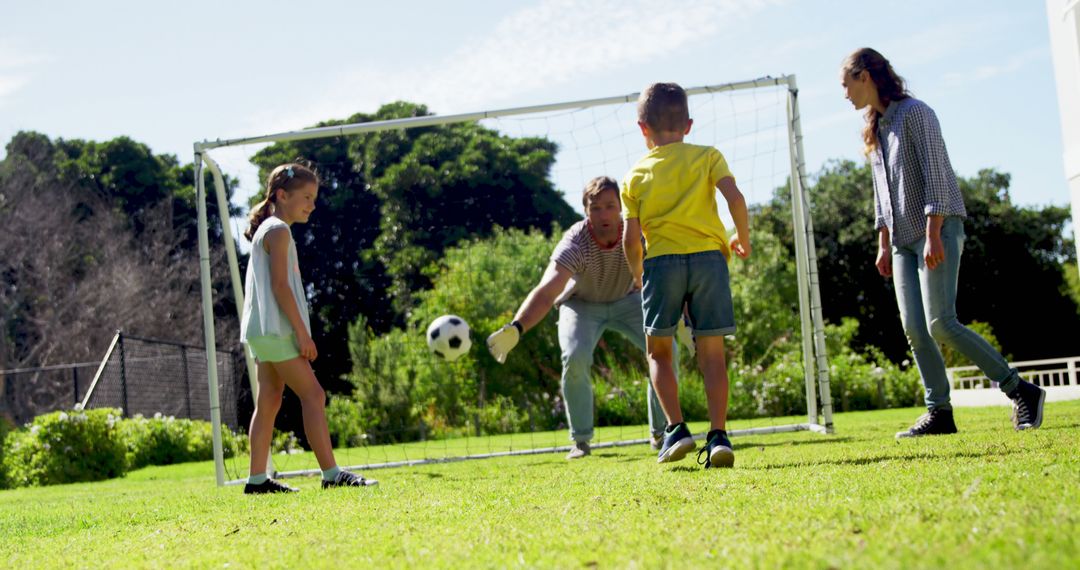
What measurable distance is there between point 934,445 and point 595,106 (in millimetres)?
3535

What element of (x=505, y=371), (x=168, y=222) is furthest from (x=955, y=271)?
(x=168, y=222)

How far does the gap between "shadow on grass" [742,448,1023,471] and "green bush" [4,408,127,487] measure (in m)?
7.64

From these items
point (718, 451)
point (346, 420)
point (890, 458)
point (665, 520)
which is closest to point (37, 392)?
point (346, 420)

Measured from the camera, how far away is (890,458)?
370 cm

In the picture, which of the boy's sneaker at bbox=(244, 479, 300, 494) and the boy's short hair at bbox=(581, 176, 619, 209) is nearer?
the boy's sneaker at bbox=(244, 479, 300, 494)

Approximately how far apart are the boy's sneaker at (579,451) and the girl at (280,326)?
169cm

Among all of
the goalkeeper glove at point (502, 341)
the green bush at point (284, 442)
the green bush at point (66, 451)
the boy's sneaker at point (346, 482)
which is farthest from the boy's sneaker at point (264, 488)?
the green bush at point (284, 442)

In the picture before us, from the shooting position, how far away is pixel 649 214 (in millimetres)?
4289

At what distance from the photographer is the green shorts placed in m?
4.68

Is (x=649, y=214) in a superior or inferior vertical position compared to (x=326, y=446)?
superior

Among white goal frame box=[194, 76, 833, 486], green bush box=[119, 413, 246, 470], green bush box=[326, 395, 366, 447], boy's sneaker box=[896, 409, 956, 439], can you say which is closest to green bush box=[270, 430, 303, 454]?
green bush box=[326, 395, 366, 447]

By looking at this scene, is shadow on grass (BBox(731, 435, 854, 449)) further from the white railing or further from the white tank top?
the white railing

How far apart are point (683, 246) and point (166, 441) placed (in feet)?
31.7

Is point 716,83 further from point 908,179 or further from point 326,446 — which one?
point 326,446
